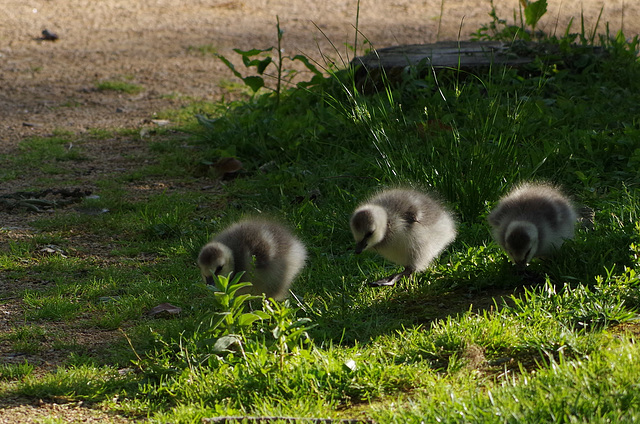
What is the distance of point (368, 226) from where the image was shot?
16.0 ft

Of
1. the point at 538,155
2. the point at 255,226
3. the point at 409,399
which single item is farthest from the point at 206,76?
the point at 409,399

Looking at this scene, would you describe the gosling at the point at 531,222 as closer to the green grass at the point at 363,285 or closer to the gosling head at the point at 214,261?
the green grass at the point at 363,285

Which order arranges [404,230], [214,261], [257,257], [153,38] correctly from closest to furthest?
[214,261] → [257,257] → [404,230] → [153,38]

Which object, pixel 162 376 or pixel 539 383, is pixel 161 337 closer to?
pixel 162 376

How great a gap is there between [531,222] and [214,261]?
202 cm

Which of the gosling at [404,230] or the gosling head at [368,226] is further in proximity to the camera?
the gosling at [404,230]

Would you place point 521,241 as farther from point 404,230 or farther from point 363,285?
point 363,285

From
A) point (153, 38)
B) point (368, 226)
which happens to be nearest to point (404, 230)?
point (368, 226)

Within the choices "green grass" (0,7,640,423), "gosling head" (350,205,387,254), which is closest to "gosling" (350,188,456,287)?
"gosling head" (350,205,387,254)

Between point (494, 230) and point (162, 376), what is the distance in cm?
240

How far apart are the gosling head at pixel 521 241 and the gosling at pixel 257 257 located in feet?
4.33

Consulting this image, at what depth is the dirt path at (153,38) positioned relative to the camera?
10.5 m

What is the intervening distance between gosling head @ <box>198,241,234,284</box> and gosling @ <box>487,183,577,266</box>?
5.66 feet

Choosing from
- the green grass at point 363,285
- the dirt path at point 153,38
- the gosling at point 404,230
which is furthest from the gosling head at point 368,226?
the dirt path at point 153,38
